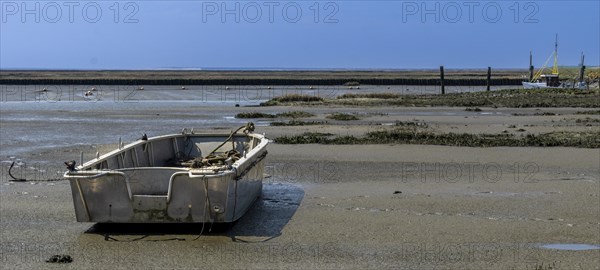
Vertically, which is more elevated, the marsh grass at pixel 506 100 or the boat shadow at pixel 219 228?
the marsh grass at pixel 506 100

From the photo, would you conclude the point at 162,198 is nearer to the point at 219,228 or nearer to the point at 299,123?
the point at 219,228

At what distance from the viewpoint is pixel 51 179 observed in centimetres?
1324

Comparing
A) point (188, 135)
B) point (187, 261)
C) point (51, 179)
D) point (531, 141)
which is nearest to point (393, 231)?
point (187, 261)

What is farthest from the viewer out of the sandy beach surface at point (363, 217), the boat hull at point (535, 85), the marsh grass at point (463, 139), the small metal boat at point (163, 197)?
the boat hull at point (535, 85)

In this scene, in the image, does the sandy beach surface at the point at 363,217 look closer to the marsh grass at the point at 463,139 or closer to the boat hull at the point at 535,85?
the marsh grass at the point at 463,139

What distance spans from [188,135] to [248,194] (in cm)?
353

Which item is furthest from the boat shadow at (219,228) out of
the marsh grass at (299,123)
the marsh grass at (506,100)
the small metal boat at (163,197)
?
the marsh grass at (506,100)

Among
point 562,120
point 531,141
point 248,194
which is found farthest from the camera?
point 562,120

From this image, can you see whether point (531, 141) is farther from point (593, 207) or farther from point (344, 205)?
point (344, 205)

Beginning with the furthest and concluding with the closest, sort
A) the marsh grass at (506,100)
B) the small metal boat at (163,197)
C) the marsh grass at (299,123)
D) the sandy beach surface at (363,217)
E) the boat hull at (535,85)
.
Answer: the boat hull at (535,85) → the marsh grass at (506,100) → the marsh grass at (299,123) → the small metal boat at (163,197) → the sandy beach surface at (363,217)

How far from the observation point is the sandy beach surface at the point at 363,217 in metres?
8.17

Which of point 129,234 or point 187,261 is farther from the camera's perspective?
point 129,234

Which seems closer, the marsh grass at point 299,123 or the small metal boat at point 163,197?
the small metal boat at point 163,197

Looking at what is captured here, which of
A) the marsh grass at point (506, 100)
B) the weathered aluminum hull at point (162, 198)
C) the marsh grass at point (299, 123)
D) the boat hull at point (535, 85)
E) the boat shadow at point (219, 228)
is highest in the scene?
the boat hull at point (535, 85)
